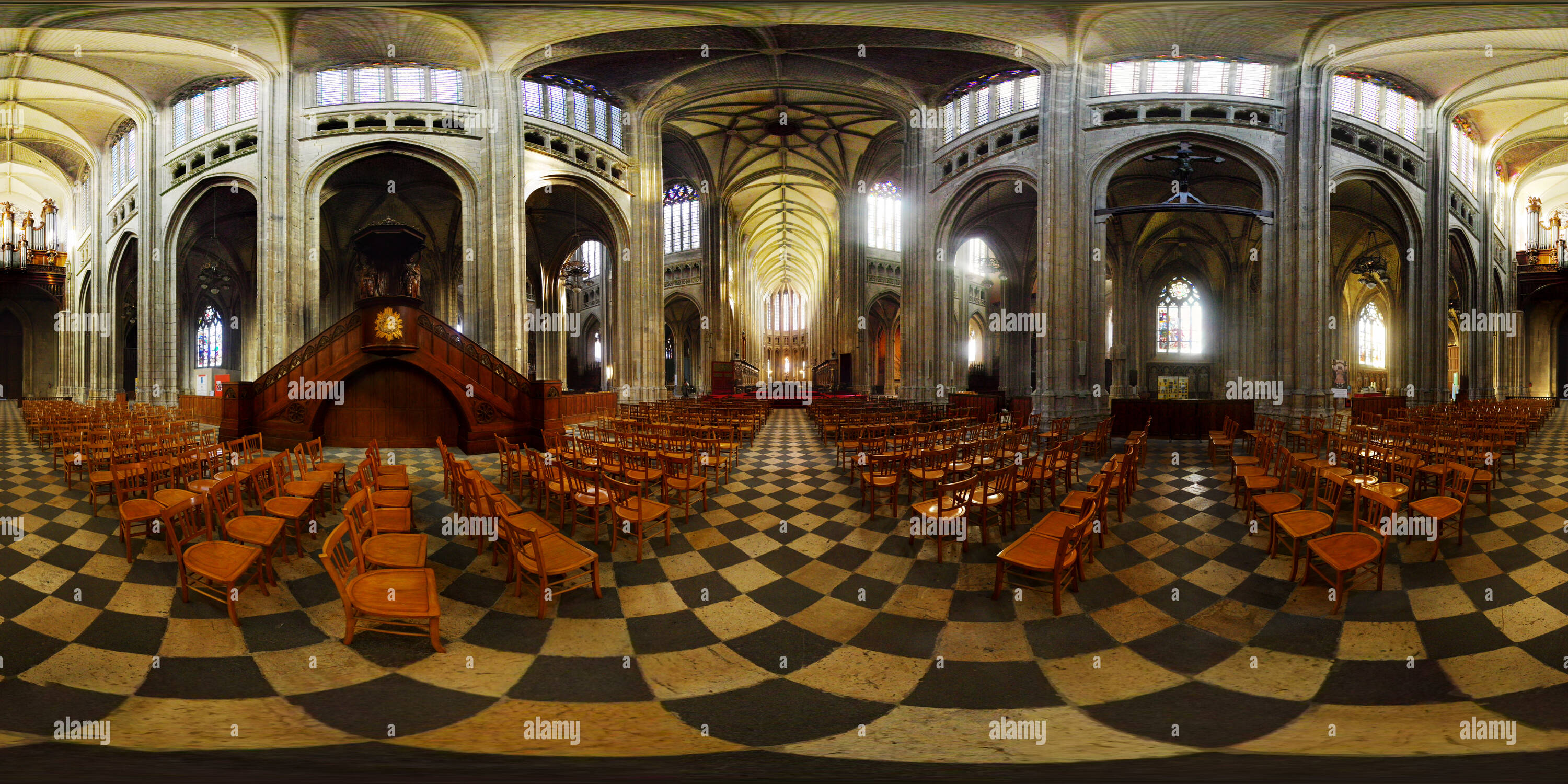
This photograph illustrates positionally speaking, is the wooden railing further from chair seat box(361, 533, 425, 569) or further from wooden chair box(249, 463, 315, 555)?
chair seat box(361, 533, 425, 569)

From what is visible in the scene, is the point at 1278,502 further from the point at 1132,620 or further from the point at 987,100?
the point at 987,100

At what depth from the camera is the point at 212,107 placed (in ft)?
60.5

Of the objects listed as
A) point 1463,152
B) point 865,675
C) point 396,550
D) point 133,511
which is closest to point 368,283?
point 133,511

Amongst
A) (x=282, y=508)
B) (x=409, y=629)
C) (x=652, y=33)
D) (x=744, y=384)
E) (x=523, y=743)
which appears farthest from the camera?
(x=744, y=384)

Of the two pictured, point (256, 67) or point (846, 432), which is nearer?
point (846, 432)

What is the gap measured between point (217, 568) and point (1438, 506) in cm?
951

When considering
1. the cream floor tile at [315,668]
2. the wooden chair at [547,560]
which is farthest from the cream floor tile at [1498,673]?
the cream floor tile at [315,668]

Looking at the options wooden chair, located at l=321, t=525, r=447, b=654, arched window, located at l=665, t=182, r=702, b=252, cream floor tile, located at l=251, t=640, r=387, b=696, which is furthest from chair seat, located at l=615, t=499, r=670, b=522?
arched window, located at l=665, t=182, r=702, b=252

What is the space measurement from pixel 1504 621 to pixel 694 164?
99.1 ft

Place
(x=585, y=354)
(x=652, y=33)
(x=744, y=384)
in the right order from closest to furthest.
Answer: (x=652, y=33)
(x=744, y=384)
(x=585, y=354)

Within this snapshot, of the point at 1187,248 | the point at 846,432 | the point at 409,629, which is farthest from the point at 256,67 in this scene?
the point at 1187,248

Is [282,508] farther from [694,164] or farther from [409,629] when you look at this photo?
[694,164]

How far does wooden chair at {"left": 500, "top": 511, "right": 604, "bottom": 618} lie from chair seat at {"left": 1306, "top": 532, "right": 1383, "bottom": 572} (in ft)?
16.9

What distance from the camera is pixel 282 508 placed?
4980 mm
